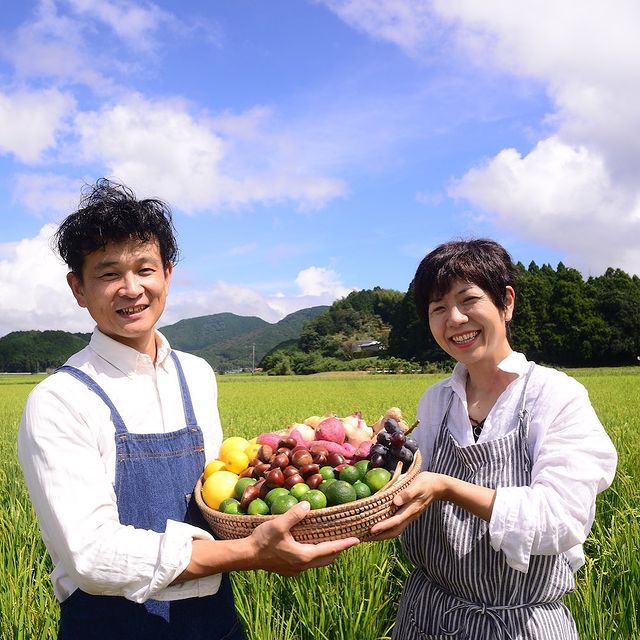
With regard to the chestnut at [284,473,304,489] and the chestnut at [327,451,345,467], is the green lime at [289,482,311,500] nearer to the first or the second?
the chestnut at [284,473,304,489]

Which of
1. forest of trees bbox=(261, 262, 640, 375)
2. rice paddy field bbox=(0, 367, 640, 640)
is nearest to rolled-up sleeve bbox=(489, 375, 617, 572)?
rice paddy field bbox=(0, 367, 640, 640)

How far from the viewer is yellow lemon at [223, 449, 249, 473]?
2.20 metres

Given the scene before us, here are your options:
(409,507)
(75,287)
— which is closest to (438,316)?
(409,507)

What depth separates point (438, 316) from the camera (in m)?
2.47

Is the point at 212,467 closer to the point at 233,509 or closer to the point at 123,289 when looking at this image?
the point at 233,509

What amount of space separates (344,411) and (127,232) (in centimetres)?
1324

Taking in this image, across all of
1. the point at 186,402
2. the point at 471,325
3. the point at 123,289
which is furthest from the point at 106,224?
the point at 471,325

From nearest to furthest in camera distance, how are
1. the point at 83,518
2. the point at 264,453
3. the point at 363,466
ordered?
the point at 83,518, the point at 363,466, the point at 264,453

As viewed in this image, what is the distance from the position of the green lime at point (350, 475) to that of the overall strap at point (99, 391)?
0.77 metres

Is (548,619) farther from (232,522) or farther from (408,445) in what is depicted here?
(232,522)

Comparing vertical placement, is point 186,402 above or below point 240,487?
above

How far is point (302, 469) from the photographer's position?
222 cm

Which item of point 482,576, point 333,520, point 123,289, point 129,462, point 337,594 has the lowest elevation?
point 337,594

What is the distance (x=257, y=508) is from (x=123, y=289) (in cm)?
85
